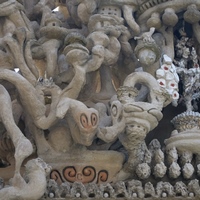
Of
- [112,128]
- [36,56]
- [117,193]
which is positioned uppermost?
[36,56]

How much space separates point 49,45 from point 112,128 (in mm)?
880

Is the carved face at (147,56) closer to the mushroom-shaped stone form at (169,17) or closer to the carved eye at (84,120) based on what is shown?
the mushroom-shaped stone form at (169,17)

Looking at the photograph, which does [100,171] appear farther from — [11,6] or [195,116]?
[11,6]

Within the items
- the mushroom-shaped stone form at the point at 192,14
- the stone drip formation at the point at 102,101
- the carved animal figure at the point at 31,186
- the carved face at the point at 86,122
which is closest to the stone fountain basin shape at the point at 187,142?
the stone drip formation at the point at 102,101

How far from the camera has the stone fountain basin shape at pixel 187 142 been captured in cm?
533

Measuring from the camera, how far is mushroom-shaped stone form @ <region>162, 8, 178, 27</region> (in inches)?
233

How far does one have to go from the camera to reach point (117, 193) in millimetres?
5172

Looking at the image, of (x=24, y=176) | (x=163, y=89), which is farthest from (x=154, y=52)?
(x=24, y=176)

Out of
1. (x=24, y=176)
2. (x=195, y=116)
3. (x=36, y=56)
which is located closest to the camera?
(x=24, y=176)

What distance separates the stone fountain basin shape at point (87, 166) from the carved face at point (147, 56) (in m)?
0.62

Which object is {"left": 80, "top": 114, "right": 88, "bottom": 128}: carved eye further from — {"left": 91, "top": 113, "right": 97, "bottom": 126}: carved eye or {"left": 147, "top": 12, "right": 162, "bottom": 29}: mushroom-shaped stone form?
{"left": 147, "top": 12, "right": 162, "bottom": 29}: mushroom-shaped stone form

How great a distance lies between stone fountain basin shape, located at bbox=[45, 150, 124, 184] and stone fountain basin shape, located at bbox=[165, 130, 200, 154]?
31 cm

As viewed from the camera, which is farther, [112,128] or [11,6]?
[11,6]

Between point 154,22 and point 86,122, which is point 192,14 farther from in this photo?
point 86,122
